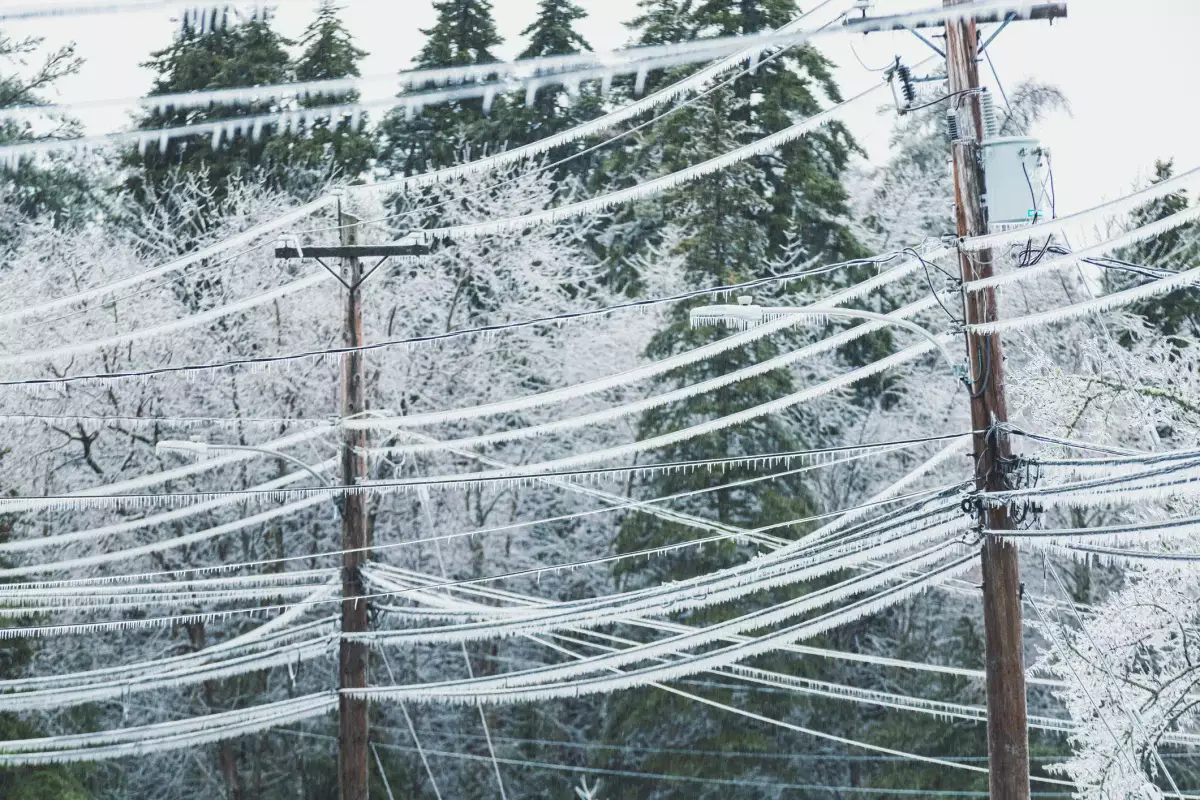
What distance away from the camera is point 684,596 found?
10.7 meters

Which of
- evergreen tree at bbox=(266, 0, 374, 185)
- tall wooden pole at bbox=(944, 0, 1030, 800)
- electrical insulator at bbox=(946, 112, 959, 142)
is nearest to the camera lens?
tall wooden pole at bbox=(944, 0, 1030, 800)

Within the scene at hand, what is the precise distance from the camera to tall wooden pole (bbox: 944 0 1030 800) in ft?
28.8

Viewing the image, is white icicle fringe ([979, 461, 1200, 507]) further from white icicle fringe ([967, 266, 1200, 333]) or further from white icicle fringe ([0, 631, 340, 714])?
white icicle fringe ([0, 631, 340, 714])

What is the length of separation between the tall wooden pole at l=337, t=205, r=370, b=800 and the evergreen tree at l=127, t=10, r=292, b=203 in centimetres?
1929

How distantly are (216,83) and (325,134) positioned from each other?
4246mm

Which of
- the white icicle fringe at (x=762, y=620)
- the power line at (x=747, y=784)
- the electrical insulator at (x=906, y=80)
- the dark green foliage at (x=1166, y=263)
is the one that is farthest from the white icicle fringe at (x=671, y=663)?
the dark green foliage at (x=1166, y=263)

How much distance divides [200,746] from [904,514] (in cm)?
1825

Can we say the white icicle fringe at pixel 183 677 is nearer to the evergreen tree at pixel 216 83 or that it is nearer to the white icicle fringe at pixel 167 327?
the white icicle fringe at pixel 167 327

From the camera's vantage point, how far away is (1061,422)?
669 inches

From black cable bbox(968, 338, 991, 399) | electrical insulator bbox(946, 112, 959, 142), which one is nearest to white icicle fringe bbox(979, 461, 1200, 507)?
black cable bbox(968, 338, 991, 399)

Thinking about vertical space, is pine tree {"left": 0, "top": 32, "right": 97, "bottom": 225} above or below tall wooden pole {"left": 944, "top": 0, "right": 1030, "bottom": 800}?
above

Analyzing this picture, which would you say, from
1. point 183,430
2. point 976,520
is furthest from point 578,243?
point 976,520

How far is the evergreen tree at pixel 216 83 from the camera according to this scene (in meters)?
32.5

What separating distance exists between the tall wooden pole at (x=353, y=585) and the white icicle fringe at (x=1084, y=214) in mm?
6283
